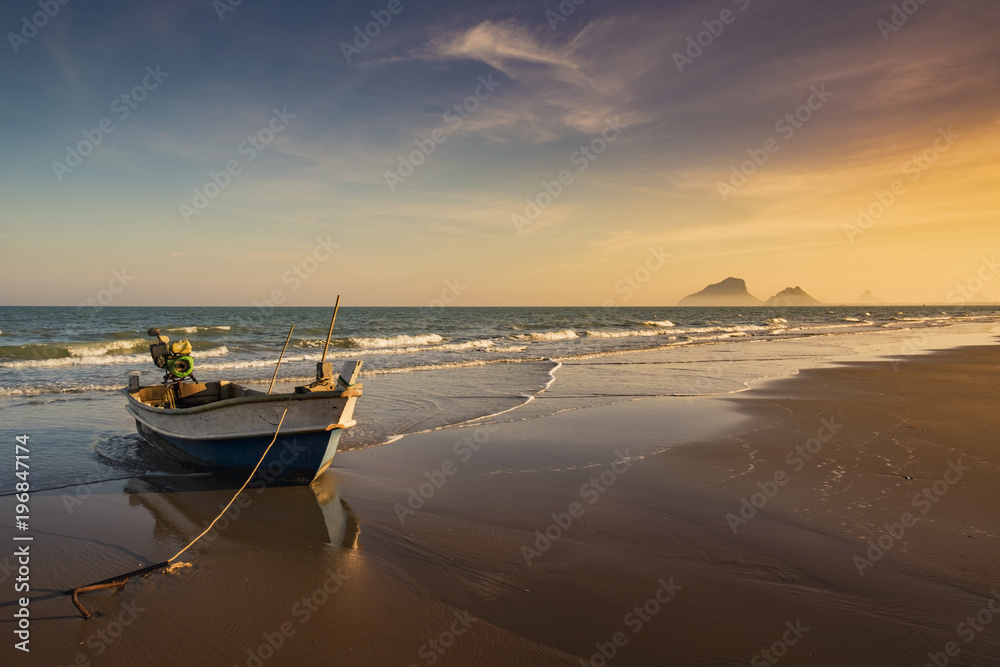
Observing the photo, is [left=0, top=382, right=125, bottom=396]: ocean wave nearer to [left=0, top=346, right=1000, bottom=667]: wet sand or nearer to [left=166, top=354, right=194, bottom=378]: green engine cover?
[left=166, top=354, right=194, bottom=378]: green engine cover

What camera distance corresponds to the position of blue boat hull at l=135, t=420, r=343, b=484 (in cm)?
666

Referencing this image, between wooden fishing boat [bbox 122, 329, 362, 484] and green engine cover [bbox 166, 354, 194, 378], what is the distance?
99 cm

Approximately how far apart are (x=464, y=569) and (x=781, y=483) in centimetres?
421

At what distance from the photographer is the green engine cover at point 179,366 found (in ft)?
27.9

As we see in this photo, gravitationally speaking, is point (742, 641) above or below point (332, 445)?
below

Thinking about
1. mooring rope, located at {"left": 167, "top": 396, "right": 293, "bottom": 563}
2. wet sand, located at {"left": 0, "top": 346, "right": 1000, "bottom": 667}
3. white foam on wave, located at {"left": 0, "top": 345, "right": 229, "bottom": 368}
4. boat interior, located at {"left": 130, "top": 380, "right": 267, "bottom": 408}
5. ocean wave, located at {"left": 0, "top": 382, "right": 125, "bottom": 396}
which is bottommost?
wet sand, located at {"left": 0, "top": 346, "right": 1000, "bottom": 667}

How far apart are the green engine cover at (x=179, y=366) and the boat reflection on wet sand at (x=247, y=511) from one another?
1.88 meters

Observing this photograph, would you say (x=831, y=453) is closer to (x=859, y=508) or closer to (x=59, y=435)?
(x=859, y=508)

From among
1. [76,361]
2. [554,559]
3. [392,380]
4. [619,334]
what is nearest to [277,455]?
[554,559]

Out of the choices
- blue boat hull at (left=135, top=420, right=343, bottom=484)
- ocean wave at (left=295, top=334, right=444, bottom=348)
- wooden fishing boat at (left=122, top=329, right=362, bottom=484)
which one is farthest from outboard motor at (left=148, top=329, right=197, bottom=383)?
ocean wave at (left=295, top=334, right=444, bottom=348)

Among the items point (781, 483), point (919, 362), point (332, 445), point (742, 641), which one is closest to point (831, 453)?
point (781, 483)

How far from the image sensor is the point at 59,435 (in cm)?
914

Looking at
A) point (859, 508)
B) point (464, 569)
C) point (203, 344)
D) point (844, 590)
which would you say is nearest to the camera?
point (844, 590)

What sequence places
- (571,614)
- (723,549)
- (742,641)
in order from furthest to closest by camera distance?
(723,549)
(571,614)
(742,641)
